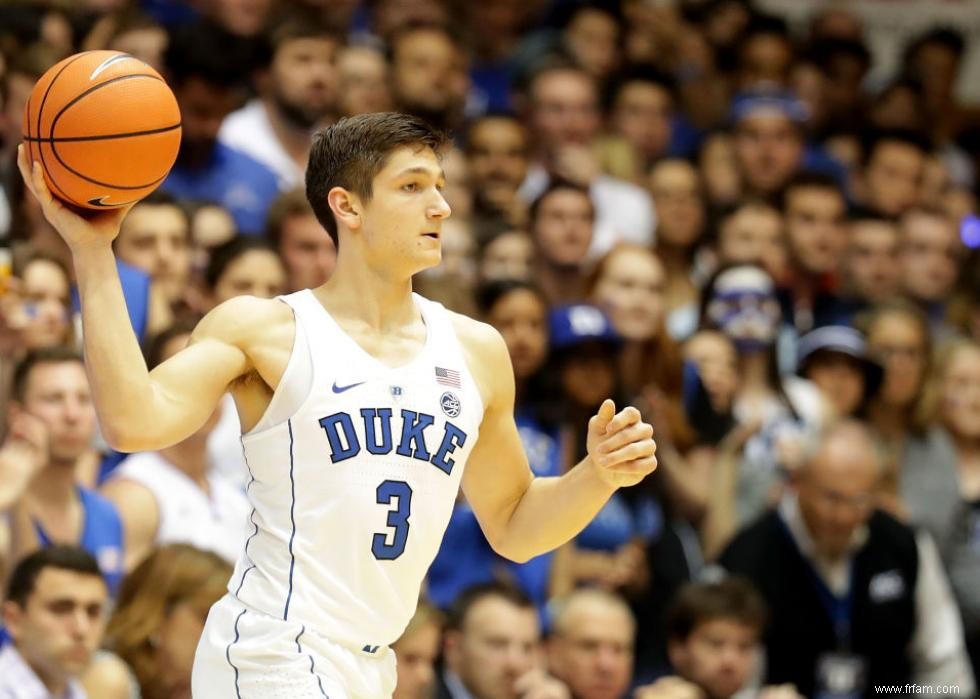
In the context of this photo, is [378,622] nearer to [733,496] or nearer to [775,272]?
[733,496]

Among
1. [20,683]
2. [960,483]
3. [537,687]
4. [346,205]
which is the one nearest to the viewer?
[346,205]

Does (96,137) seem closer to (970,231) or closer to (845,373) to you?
(845,373)

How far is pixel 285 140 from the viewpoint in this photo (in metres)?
9.12

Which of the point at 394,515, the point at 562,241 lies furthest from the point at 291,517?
the point at 562,241

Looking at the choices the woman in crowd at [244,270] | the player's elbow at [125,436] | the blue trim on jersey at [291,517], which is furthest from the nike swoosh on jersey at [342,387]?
the woman in crowd at [244,270]

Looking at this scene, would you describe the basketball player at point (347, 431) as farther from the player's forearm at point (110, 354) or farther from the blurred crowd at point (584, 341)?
the blurred crowd at point (584, 341)

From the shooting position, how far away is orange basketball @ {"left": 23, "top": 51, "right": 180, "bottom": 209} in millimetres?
4145

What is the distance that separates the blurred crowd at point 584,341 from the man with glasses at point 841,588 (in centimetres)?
2

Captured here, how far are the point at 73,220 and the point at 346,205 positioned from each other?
30.9 inches

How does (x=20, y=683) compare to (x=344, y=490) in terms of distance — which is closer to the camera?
(x=344, y=490)

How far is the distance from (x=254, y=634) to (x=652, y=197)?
21.1ft

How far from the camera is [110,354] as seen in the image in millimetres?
3967

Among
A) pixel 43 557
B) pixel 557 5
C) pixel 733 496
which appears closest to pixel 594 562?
pixel 733 496

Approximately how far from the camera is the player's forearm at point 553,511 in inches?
183
